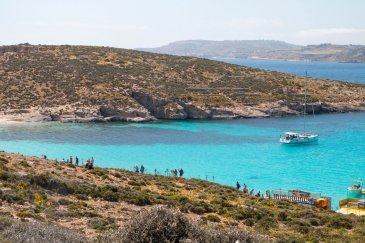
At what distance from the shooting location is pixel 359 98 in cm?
9900

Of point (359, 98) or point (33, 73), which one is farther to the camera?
point (359, 98)

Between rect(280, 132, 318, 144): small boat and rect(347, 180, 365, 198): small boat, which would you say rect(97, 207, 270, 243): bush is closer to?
rect(347, 180, 365, 198): small boat

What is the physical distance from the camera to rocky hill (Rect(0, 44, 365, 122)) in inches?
3091

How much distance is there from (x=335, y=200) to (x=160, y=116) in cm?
4527

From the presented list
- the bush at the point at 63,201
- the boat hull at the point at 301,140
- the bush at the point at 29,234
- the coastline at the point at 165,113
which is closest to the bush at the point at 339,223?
the bush at the point at 63,201

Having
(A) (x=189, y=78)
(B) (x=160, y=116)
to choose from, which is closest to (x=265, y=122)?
(B) (x=160, y=116)

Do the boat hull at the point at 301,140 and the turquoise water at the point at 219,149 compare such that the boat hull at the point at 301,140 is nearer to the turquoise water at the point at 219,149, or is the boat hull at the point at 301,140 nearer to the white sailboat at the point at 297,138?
the white sailboat at the point at 297,138

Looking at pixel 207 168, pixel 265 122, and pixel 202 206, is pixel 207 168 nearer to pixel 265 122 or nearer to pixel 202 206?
pixel 202 206

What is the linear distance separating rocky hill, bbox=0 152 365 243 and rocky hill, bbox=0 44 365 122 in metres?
46.4

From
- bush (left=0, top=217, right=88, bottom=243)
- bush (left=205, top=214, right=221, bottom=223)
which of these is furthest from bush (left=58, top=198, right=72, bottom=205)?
bush (left=0, top=217, right=88, bottom=243)

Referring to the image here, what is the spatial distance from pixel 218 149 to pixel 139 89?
96.6 feet

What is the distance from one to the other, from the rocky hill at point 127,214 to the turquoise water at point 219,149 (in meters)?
15.5

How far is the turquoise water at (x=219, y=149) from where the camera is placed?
4775cm

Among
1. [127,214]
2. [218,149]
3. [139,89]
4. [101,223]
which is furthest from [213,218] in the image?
[139,89]
